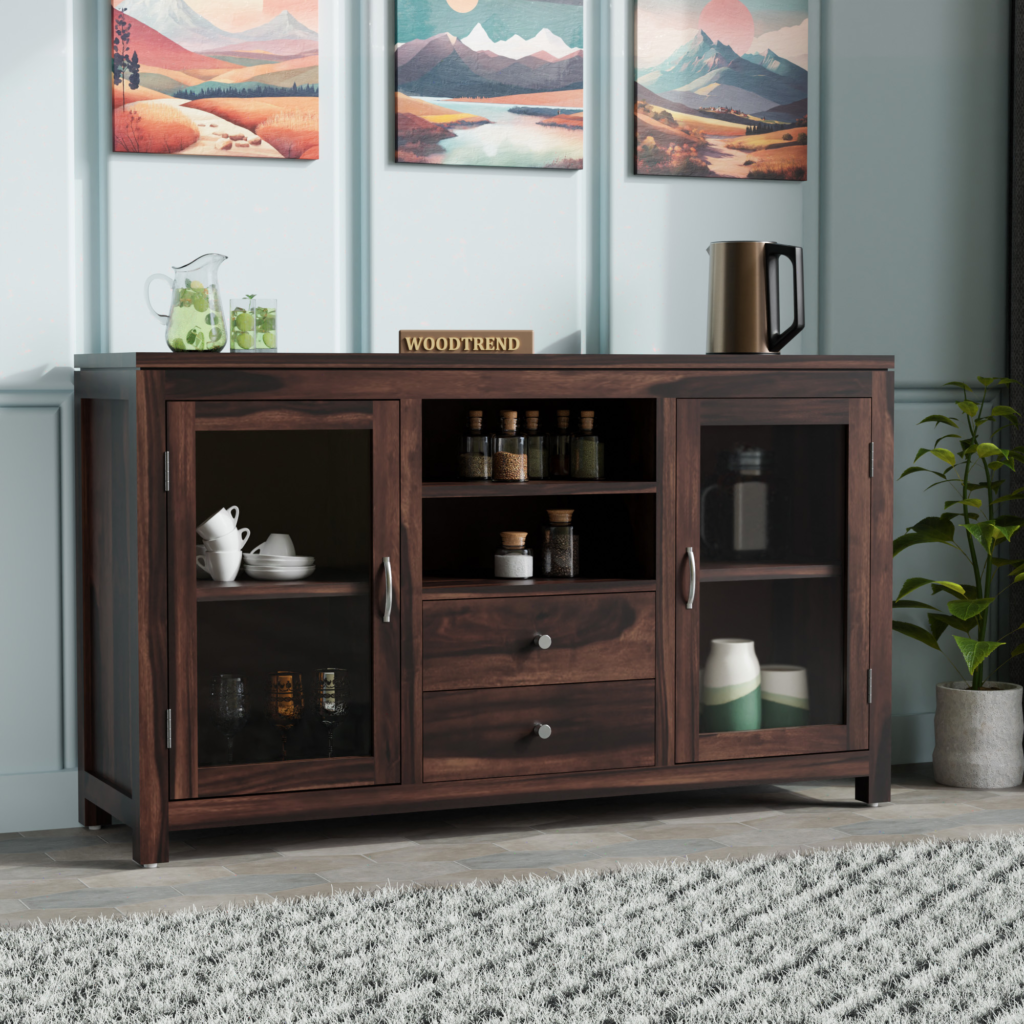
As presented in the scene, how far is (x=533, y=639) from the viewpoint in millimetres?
2934

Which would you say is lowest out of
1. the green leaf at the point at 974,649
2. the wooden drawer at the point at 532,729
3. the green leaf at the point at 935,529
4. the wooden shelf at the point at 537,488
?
the wooden drawer at the point at 532,729

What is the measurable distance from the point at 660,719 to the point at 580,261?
109 cm

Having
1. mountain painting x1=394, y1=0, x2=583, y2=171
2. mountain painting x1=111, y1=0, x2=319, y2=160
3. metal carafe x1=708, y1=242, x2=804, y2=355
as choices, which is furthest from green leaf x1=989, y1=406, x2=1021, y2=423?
mountain painting x1=111, y1=0, x2=319, y2=160

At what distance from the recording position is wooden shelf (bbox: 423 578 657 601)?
2.89 metres

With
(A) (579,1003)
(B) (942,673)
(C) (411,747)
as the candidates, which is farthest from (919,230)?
(A) (579,1003)

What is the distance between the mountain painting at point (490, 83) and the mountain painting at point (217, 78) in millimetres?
217

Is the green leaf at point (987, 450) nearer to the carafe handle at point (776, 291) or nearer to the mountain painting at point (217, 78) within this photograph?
the carafe handle at point (776, 291)

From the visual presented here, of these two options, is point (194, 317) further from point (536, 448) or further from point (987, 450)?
point (987, 450)

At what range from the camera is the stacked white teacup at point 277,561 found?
278 cm

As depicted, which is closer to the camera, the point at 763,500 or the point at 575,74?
the point at 763,500

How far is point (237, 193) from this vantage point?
124 inches

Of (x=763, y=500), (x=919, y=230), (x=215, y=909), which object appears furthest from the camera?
(x=919, y=230)

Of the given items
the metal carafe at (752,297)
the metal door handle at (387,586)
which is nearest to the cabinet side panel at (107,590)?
the metal door handle at (387,586)

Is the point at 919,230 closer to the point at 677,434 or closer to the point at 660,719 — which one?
the point at 677,434
